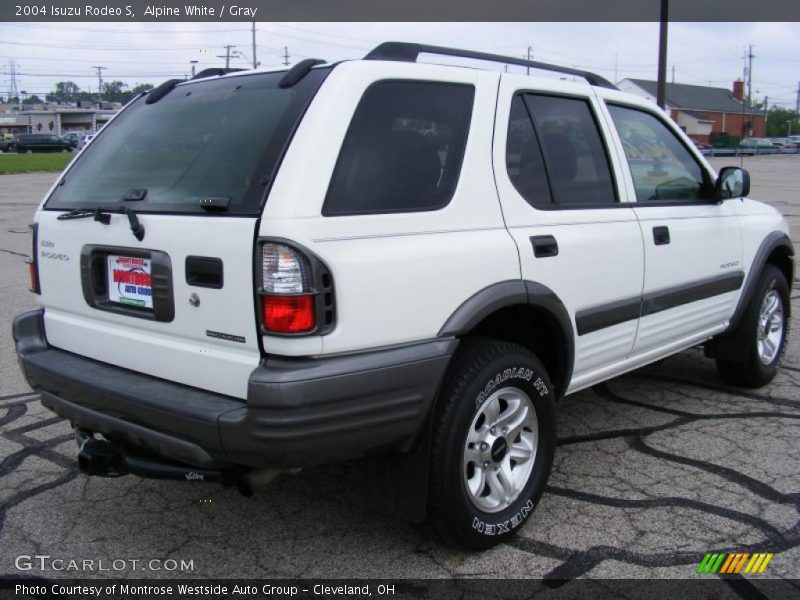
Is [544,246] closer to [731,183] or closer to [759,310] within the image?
[731,183]

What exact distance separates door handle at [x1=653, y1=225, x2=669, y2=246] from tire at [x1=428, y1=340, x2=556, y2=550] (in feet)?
3.67

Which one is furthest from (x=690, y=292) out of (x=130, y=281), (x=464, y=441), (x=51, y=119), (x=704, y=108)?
(x=51, y=119)

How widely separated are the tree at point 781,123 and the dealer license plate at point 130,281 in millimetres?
127306

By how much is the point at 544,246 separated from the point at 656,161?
1.36 m

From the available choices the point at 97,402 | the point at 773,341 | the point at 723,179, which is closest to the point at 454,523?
the point at 97,402

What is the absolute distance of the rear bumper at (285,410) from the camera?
97.0 inches

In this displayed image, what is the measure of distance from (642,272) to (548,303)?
846 mm

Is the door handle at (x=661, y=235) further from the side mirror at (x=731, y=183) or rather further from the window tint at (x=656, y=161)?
the side mirror at (x=731, y=183)

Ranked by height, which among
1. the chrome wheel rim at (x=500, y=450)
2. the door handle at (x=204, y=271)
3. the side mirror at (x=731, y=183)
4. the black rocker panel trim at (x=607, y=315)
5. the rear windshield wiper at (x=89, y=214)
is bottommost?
the chrome wheel rim at (x=500, y=450)

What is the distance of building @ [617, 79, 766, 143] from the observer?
8350 cm

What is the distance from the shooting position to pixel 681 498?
11.5 feet

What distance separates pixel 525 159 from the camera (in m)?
3.30

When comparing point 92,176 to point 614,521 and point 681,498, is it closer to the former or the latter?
point 614,521
